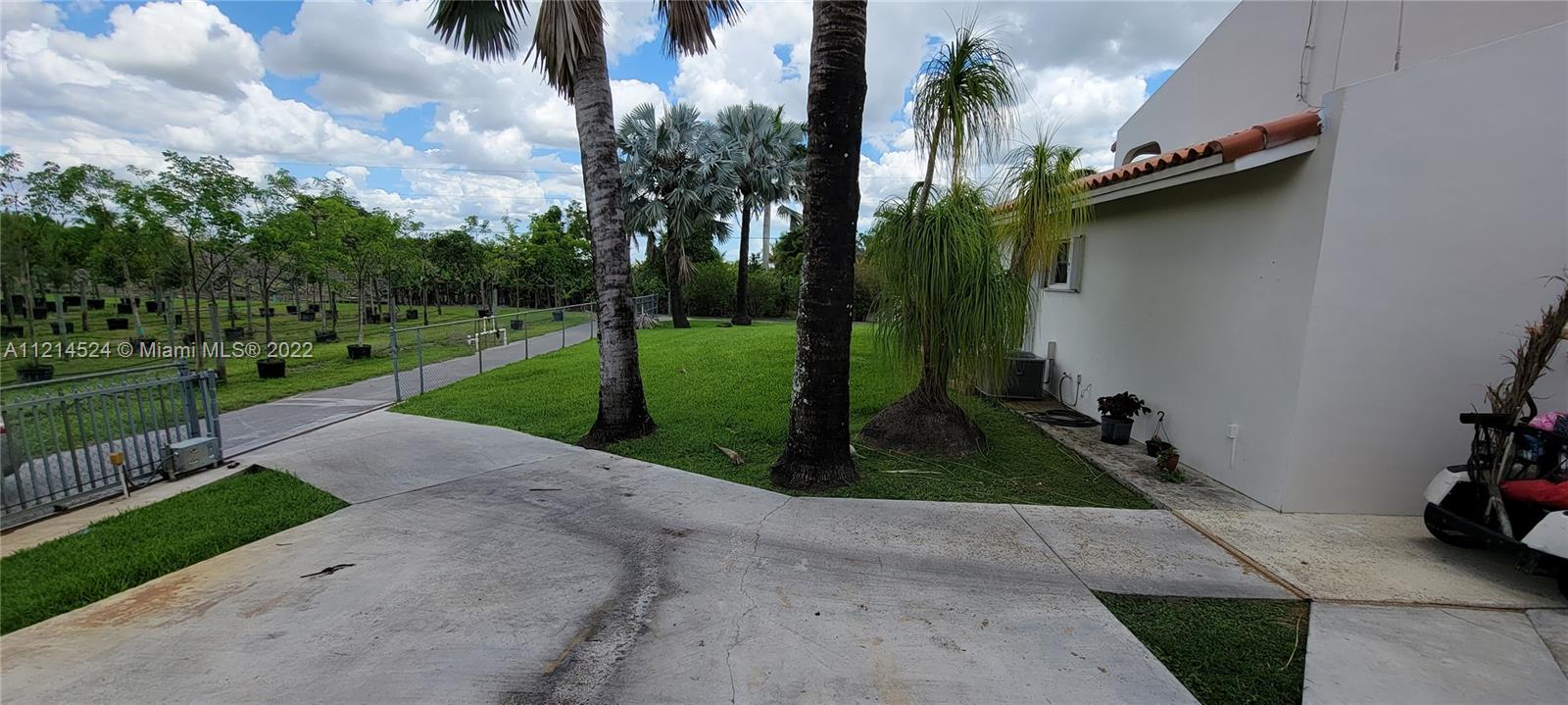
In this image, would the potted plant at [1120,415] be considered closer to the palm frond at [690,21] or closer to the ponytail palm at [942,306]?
the ponytail palm at [942,306]

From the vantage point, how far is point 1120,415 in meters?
6.30

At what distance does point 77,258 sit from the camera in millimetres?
7484

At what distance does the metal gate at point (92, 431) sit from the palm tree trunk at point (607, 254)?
332 cm

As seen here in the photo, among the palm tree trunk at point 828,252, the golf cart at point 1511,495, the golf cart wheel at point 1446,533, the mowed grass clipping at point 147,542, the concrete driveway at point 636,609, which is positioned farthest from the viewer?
the palm tree trunk at point 828,252

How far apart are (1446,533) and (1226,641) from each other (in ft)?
8.38

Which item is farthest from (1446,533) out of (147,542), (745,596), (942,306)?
(147,542)


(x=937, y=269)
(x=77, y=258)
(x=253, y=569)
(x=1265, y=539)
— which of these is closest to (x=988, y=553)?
(x=1265, y=539)

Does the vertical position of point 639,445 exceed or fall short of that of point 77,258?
it falls short

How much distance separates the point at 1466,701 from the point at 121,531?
7.35 m

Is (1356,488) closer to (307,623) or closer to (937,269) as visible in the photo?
(937,269)

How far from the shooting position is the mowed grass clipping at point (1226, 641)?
2586 mm

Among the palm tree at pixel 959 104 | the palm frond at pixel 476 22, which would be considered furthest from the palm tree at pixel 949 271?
the palm frond at pixel 476 22

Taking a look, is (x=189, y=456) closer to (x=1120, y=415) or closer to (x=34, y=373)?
(x=34, y=373)

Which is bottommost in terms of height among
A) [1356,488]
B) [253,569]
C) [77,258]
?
[253,569]
